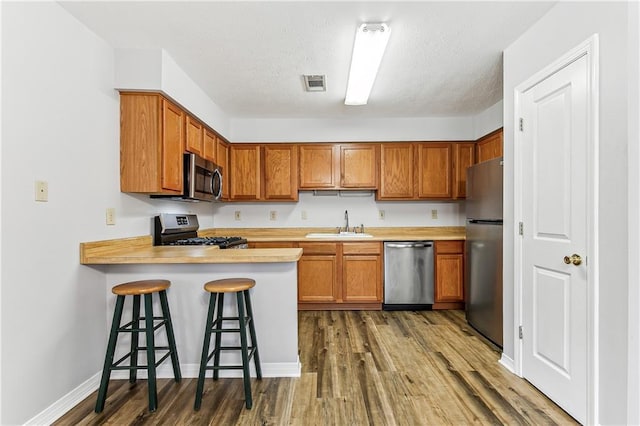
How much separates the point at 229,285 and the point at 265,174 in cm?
240

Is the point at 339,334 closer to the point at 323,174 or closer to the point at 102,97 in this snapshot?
the point at 323,174

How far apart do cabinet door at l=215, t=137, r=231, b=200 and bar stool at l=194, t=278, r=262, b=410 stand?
6.87 ft

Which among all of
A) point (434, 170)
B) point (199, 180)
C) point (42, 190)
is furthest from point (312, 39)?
point (434, 170)

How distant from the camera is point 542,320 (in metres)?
2.03

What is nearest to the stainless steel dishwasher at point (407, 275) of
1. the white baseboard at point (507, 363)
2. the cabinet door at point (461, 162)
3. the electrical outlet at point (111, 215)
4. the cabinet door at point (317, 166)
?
the cabinet door at point (461, 162)

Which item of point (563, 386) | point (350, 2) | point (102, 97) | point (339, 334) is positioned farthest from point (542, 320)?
point (102, 97)

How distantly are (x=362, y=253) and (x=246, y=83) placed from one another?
2230 millimetres

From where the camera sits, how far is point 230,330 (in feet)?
6.29

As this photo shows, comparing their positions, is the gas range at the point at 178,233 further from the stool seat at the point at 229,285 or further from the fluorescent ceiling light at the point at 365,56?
the fluorescent ceiling light at the point at 365,56

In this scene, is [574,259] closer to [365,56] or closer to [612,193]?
[612,193]

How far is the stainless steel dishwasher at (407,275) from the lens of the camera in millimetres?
3816

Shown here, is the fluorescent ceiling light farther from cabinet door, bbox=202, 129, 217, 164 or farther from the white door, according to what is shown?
cabinet door, bbox=202, 129, 217, 164

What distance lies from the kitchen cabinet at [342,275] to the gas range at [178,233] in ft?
2.88

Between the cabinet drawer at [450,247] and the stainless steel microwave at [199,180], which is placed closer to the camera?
the stainless steel microwave at [199,180]
